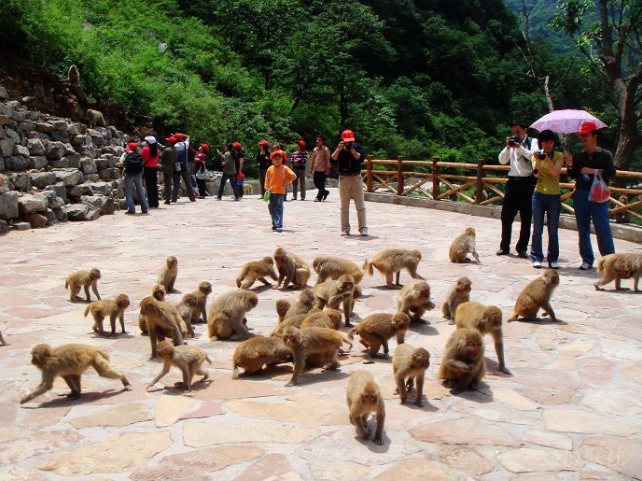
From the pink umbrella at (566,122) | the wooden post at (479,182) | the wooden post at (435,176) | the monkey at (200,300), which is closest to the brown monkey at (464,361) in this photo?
the monkey at (200,300)

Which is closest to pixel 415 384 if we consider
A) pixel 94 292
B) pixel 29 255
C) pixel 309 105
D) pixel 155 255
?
pixel 94 292

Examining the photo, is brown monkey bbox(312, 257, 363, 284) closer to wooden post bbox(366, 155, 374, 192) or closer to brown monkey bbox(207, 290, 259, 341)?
brown monkey bbox(207, 290, 259, 341)

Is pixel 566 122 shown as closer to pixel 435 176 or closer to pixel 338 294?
pixel 338 294

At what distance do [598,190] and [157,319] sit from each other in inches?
250

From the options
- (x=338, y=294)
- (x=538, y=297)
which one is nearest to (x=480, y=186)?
(x=538, y=297)

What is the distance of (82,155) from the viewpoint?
17328 millimetres

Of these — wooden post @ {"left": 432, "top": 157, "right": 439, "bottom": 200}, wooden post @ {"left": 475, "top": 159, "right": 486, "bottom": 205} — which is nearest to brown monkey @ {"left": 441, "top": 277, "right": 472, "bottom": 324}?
wooden post @ {"left": 475, "top": 159, "right": 486, "bottom": 205}

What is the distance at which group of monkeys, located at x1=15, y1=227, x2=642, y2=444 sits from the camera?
4.59 metres

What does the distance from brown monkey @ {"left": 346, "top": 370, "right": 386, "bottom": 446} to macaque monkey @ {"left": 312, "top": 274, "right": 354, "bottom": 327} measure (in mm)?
1977

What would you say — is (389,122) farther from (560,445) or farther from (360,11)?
(560,445)

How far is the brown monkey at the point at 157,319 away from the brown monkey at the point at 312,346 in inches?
45.2

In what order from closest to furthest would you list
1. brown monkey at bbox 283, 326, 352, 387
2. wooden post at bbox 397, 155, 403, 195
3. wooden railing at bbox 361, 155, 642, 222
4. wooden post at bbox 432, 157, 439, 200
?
brown monkey at bbox 283, 326, 352, 387 < wooden railing at bbox 361, 155, 642, 222 < wooden post at bbox 432, 157, 439, 200 < wooden post at bbox 397, 155, 403, 195

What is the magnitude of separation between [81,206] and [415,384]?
1222 cm

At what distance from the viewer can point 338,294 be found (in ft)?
20.2
